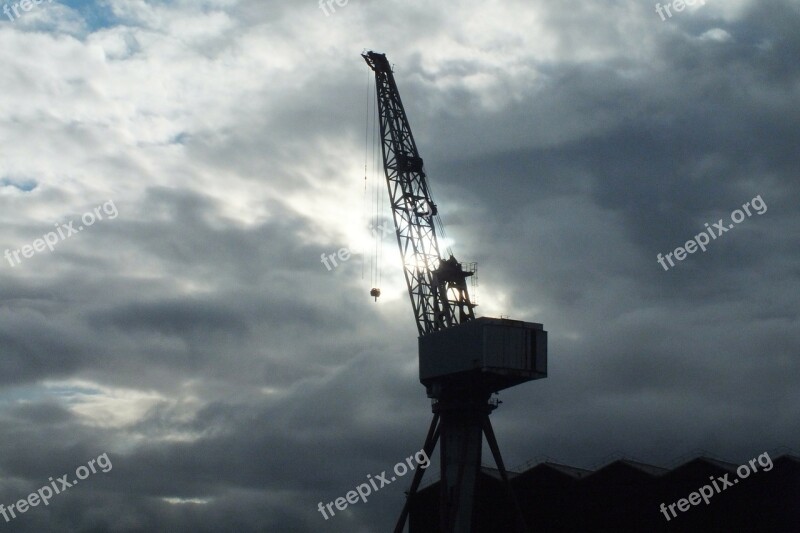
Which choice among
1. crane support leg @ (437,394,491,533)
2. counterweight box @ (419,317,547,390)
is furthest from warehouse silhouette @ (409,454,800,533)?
counterweight box @ (419,317,547,390)

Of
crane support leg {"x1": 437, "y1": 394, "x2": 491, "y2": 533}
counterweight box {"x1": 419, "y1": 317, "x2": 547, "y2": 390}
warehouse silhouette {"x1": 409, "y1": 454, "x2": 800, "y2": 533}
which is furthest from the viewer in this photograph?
crane support leg {"x1": 437, "y1": 394, "x2": 491, "y2": 533}

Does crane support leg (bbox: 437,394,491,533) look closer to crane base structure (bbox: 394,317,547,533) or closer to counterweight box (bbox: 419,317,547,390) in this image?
crane base structure (bbox: 394,317,547,533)

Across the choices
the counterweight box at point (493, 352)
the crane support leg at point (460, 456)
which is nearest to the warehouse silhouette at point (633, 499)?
the crane support leg at point (460, 456)

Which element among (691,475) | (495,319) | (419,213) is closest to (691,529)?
(691,475)

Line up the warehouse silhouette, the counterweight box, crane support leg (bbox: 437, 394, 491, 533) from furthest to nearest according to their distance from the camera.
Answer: crane support leg (bbox: 437, 394, 491, 533) → the counterweight box → the warehouse silhouette

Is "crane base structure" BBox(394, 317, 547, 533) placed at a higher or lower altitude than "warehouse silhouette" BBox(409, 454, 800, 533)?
higher

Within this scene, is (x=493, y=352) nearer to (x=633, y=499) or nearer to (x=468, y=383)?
(x=468, y=383)

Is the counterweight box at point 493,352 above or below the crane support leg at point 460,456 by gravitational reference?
above

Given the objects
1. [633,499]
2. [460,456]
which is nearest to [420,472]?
[460,456]

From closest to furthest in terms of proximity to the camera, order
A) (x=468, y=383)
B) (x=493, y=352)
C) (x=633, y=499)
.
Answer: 1. (x=493, y=352)
2. (x=468, y=383)
3. (x=633, y=499)

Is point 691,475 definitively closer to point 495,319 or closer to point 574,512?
point 574,512

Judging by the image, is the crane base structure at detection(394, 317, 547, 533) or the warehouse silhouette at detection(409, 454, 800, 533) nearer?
the warehouse silhouette at detection(409, 454, 800, 533)

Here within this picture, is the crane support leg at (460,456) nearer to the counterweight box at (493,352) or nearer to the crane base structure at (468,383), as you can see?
the crane base structure at (468,383)

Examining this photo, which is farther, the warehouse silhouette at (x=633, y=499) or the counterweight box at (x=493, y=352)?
the counterweight box at (x=493, y=352)
